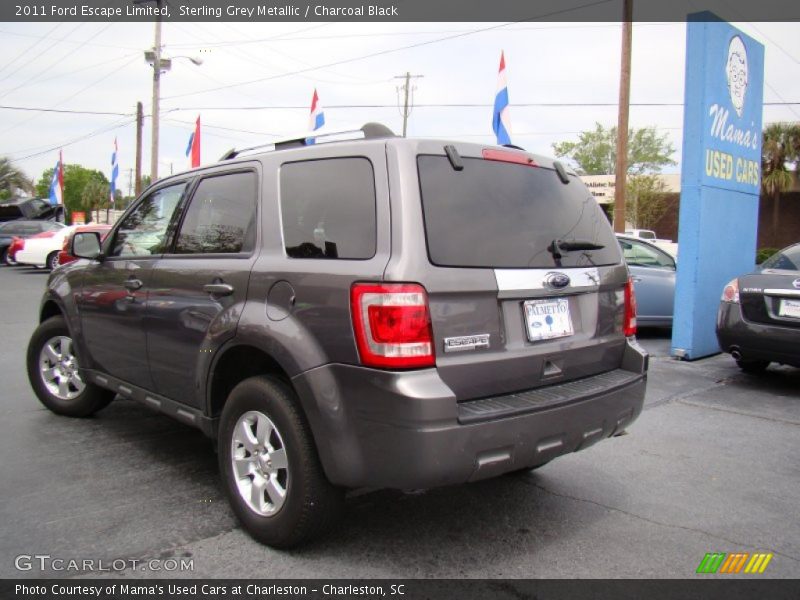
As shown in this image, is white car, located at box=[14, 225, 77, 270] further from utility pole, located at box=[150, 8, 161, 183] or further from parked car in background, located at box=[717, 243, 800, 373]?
parked car in background, located at box=[717, 243, 800, 373]

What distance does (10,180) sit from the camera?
149 ft

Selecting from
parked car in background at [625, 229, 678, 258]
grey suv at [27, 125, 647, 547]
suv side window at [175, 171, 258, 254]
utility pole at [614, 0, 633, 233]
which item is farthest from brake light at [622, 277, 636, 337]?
utility pole at [614, 0, 633, 233]

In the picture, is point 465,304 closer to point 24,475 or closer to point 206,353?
point 206,353

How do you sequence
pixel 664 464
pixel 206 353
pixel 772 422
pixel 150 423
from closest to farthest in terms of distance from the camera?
1. pixel 206 353
2. pixel 664 464
3. pixel 150 423
4. pixel 772 422

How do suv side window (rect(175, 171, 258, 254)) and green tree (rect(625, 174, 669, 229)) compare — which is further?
green tree (rect(625, 174, 669, 229))

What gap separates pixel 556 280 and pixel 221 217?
1.79 m

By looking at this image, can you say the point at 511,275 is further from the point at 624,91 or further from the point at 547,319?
the point at 624,91

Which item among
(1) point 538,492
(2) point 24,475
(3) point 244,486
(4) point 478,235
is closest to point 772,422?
(1) point 538,492

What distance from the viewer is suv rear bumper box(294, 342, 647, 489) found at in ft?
8.39

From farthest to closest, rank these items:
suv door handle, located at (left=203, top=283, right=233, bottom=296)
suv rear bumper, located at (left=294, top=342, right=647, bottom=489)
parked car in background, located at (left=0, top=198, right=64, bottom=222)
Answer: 1. parked car in background, located at (left=0, top=198, right=64, bottom=222)
2. suv door handle, located at (left=203, top=283, right=233, bottom=296)
3. suv rear bumper, located at (left=294, top=342, right=647, bottom=489)

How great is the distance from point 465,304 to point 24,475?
2866 mm

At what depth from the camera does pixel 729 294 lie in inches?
260

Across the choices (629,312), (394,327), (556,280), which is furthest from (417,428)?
(629,312)

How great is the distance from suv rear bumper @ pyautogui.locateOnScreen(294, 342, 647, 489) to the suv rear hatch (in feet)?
0.43
